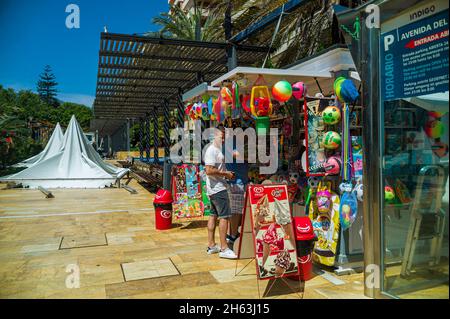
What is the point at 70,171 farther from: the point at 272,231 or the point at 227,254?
the point at 272,231

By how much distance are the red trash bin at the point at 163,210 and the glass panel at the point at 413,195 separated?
164 inches

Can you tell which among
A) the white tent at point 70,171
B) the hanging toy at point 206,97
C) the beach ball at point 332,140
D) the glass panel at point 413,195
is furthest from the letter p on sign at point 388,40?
the white tent at point 70,171

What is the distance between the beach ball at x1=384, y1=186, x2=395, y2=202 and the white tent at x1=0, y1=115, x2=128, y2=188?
11.5m

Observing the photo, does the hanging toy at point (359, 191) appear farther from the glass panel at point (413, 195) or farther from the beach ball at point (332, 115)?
the beach ball at point (332, 115)

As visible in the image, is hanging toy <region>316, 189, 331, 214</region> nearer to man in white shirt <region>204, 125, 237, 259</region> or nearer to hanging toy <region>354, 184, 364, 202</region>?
hanging toy <region>354, 184, 364, 202</region>

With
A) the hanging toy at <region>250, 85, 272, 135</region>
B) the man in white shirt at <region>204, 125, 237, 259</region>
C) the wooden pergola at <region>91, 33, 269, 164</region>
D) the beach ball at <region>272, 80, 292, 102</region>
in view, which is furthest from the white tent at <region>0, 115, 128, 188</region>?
the beach ball at <region>272, 80, 292, 102</region>

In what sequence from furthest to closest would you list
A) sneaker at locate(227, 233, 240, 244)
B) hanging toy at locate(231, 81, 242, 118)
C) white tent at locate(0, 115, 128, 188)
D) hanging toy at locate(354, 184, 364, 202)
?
white tent at locate(0, 115, 128, 188), sneaker at locate(227, 233, 240, 244), hanging toy at locate(231, 81, 242, 118), hanging toy at locate(354, 184, 364, 202)

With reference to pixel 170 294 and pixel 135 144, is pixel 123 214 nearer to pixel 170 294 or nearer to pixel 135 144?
pixel 170 294

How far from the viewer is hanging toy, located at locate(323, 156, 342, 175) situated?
175 inches

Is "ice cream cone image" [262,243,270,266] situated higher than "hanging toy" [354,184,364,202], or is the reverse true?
"hanging toy" [354,184,364,202]

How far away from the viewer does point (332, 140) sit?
444cm
